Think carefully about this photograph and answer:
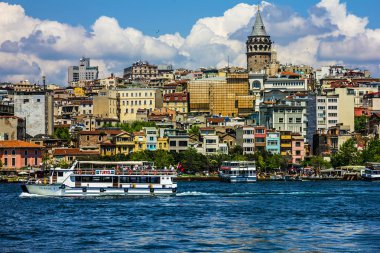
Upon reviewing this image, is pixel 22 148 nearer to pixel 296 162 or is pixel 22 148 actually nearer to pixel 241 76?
pixel 296 162

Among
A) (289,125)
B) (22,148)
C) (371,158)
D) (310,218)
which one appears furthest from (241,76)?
(310,218)

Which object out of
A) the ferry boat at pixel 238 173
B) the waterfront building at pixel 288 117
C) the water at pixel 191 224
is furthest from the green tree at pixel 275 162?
the water at pixel 191 224

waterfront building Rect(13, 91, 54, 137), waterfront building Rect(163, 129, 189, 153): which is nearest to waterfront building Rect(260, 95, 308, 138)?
waterfront building Rect(163, 129, 189, 153)

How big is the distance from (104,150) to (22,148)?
31.3 ft

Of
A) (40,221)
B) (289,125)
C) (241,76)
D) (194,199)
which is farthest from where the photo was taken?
(241,76)

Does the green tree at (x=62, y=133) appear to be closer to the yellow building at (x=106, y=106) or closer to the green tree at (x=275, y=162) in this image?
the yellow building at (x=106, y=106)

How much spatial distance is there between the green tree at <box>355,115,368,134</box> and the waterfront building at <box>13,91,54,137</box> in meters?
39.6

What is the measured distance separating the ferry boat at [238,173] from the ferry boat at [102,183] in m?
30.8

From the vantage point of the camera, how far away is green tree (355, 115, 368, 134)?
433 feet

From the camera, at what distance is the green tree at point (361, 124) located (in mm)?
131875

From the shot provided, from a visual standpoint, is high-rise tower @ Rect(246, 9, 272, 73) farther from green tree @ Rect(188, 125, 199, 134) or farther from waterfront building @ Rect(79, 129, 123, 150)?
waterfront building @ Rect(79, 129, 123, 150)

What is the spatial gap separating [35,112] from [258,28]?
64.6 m

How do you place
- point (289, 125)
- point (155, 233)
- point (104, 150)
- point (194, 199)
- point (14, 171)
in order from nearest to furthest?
point (155, 233) → point (194, 199) → point (14, 171) → point (104, 150) → point (289, 125)

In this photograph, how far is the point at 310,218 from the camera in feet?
173
